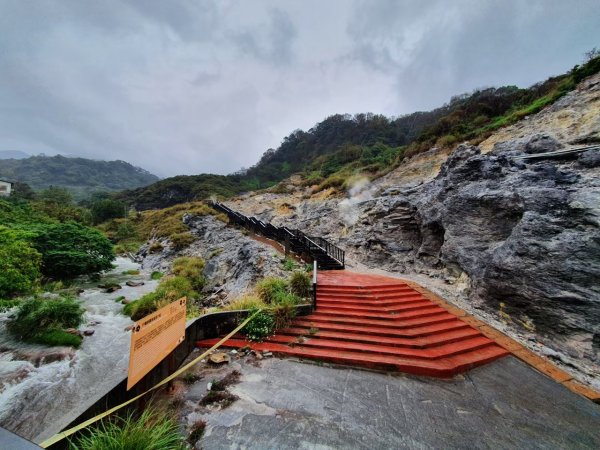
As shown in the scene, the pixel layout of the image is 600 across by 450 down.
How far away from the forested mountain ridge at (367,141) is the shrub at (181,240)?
16636mm

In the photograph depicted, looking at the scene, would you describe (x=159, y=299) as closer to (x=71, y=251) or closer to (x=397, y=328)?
(x=71, y=251)

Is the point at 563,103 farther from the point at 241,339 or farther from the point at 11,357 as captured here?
the point at 11,357

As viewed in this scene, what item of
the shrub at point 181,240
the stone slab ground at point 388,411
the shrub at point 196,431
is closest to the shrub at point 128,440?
the shrub at point 196,431

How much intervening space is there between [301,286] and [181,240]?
17.7m

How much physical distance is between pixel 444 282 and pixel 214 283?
38.2 feet

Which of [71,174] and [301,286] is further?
[71,174]

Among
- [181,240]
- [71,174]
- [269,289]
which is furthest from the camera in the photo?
[71,174]

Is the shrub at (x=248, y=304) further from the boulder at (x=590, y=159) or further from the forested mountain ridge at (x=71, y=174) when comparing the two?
the forested mountain ridge at (x=71, y=174)

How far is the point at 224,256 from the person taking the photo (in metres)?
16.0

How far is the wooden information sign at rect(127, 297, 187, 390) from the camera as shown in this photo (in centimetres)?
306

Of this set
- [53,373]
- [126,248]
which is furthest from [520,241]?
[126,248]

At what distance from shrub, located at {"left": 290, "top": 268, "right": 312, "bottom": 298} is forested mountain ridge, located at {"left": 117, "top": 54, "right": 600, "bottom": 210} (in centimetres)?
1921

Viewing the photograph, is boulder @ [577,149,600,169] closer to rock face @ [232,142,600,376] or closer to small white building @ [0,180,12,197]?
rock face @ [232,142,600,376]

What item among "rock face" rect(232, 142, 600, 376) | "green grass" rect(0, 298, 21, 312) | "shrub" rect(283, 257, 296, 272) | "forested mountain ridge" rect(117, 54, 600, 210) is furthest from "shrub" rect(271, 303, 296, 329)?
"forested mountain ridge" rect(117, 54, 600, 210)
